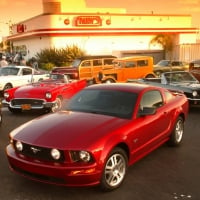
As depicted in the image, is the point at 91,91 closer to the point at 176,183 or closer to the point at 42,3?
the point at 176,183

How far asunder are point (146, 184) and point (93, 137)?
1.22 metres

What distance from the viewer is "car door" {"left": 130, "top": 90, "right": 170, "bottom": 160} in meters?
5.68

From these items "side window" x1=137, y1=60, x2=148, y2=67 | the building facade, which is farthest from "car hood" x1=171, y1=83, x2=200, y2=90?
the building facade

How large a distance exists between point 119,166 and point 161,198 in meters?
0.76

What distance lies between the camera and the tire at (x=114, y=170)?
197 inches

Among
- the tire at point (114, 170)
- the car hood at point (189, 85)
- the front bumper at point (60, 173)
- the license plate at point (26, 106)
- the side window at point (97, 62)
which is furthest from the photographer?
the side window at point (97, 62)

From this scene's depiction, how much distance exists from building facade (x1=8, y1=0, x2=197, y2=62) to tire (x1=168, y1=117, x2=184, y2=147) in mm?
30908

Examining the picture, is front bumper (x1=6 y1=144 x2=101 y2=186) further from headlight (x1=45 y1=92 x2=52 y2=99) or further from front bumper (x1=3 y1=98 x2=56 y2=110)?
headlight (x1=45 y1=92 x2=52 y2=99)

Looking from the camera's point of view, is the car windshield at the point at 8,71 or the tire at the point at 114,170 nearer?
the tire at the point at 114,170

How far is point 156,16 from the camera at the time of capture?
4294 cm

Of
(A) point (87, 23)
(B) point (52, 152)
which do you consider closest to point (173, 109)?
(B) point (52, 152)

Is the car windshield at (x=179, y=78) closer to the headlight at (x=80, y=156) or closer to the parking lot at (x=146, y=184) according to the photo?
the parking lot at (x=146, y=184)

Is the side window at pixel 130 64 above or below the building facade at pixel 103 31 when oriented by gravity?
below

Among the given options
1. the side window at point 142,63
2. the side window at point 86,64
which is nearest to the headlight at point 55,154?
the side window at point 86,64
